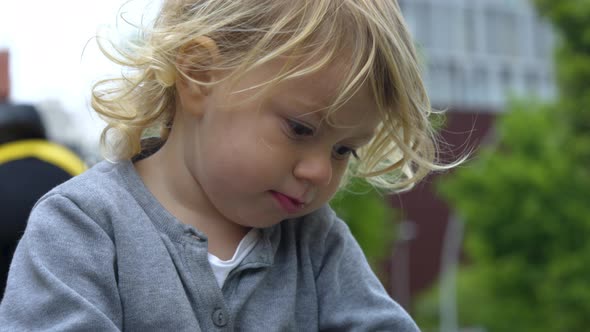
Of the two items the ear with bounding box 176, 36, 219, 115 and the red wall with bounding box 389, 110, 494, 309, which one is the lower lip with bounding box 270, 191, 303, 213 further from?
the red wall with bounding box 389, 110, 494, 309

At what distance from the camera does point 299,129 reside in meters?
1.87

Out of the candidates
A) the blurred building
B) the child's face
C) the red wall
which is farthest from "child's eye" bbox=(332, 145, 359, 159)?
the red wall

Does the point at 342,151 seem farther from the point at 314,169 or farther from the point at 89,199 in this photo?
the point at 89,199

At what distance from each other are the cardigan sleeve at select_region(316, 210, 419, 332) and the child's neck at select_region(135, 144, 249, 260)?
227mm

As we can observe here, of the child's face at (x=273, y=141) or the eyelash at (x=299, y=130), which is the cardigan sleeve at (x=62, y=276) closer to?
the child's face at (x=273, y=141)

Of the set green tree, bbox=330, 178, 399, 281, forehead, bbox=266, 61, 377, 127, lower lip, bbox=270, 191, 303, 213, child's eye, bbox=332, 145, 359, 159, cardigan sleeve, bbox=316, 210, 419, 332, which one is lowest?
green tree, bbox=330, 178, 399, 281

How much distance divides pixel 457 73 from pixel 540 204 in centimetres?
1735

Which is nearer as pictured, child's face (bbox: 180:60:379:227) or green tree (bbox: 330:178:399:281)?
child's face (bbox: 180:60:379:227)

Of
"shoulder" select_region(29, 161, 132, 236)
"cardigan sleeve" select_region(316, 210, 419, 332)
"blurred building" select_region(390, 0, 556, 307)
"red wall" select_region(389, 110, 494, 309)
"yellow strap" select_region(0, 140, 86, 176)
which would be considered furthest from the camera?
"blurred building" select_region(390, 0, 556, 307)

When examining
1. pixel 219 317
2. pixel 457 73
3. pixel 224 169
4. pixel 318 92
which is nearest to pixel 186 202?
pixel 224 169

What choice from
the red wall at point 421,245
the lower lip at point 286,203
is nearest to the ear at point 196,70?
the lower lip at point 286,203

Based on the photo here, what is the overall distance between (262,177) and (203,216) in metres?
0.18

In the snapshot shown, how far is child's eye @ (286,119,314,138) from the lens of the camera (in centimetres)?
186

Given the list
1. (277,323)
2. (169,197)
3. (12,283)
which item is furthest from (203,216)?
(12,283)
